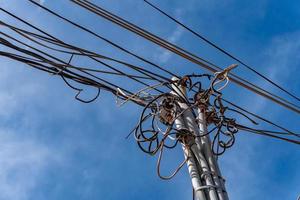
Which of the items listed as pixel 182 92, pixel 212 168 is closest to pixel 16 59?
pixel 182 92

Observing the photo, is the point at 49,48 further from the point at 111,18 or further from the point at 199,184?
the point at 199,184

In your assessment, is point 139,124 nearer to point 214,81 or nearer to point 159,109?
point 159,109

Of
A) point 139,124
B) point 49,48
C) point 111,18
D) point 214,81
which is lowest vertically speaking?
point 139,124

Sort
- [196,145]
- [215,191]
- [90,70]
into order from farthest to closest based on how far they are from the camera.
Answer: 1. [90,70]
2. [196,145]
3. [215,191]

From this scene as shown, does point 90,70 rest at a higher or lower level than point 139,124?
higher

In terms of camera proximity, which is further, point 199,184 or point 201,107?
point 201,107

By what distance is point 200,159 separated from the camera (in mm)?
3771

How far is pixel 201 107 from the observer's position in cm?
420

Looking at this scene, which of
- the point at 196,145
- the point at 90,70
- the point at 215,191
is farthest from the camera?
the point at 90,70

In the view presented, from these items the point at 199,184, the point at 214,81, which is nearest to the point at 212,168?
the point at 199,184

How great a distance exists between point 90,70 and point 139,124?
2.27 feet

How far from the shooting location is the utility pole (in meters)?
3.58

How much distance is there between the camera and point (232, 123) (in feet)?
14.3

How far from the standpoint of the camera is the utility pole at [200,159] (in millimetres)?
3576
